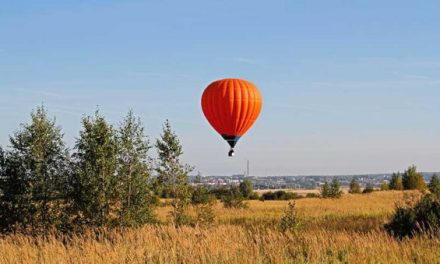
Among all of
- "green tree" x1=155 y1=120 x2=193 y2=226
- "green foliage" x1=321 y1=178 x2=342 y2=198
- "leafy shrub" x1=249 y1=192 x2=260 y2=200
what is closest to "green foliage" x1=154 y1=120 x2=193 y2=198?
"green tree" x1=155 y1=120 x2=193 y2=226

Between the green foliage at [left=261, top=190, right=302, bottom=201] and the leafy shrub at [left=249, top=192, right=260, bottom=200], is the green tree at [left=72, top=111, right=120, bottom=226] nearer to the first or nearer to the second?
the green foliage at [left=261, top=190, right=302, bottom=201]

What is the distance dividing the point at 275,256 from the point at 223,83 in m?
16.9

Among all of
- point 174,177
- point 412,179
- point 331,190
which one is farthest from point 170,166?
point 412,179

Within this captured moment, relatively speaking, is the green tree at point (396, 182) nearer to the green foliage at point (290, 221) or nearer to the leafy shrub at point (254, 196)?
the leafy shrub at point (254, 196)

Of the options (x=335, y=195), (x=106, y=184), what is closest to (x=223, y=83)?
(x=106, y=184)

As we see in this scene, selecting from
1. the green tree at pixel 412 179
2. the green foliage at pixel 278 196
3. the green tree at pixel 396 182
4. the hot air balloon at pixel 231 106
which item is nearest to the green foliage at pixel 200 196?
the hot air balloon at pixel 231 106

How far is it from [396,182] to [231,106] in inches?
2095

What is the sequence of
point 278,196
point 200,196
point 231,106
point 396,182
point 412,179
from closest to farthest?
1. point 231,106
2. point 200,196
3. point 412,179
4. point 278,196
5. point 396,182

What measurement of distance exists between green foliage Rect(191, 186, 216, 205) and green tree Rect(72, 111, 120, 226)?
195 inches

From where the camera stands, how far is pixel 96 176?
2127 centimetres

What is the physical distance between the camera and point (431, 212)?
19.3 meters

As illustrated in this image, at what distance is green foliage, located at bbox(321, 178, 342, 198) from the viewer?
61169 mm

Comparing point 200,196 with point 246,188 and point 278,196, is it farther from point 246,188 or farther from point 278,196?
point 246,188

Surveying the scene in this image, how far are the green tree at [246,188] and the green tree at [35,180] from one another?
179 feet
